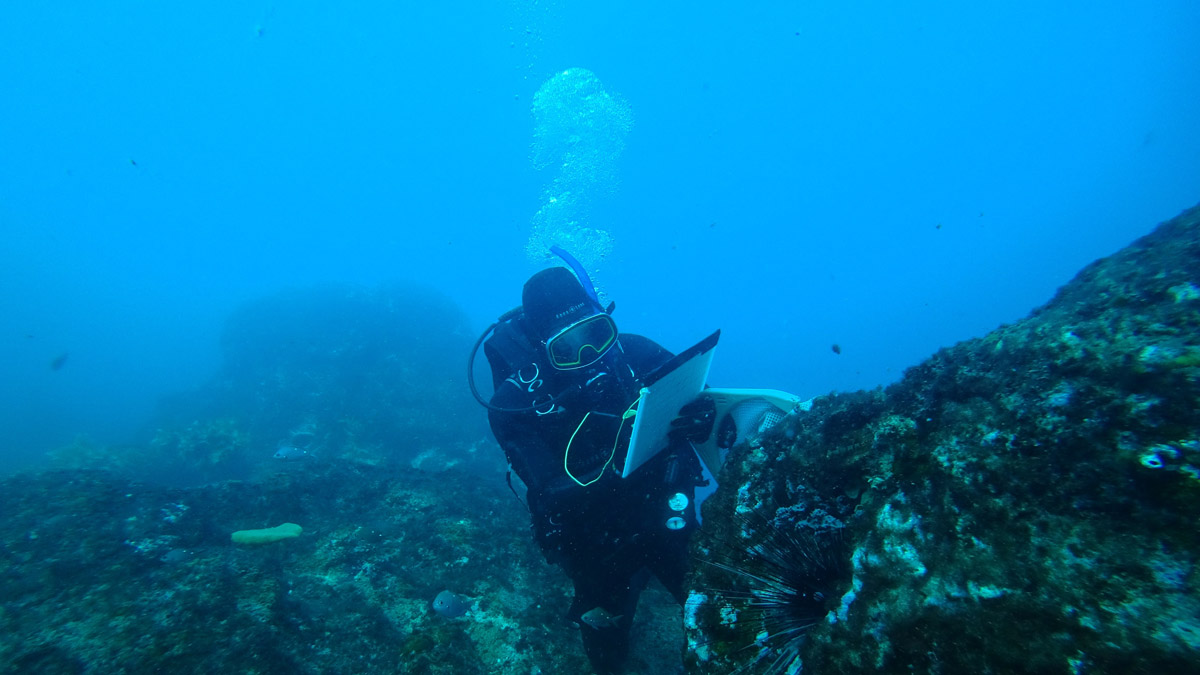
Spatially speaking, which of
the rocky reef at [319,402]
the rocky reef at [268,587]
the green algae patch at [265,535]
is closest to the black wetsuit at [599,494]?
the rocky reef at [268,587]

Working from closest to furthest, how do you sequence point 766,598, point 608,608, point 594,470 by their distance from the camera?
point 766,598 < point 594,470 < point 608,608

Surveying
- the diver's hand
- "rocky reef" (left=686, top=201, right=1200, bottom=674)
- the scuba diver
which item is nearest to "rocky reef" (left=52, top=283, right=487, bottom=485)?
the scuba diver

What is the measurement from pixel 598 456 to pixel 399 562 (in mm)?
2975

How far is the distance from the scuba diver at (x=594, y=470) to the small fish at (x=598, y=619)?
10 millimetres

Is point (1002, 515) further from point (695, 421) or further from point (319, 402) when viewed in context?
point (319, 402)

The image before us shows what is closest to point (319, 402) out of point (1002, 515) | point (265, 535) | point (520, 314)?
point (265, 535)

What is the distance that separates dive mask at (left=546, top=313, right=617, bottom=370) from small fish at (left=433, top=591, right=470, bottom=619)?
2.59m

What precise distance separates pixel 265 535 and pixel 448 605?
2551 millimetres

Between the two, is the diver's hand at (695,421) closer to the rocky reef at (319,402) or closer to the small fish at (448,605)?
the small fish at (448,605)

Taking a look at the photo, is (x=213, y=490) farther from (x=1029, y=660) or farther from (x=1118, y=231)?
(x=1118, y=231)

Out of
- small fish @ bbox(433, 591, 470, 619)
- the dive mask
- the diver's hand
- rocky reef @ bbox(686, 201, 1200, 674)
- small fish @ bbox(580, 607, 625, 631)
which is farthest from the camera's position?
the dive mask

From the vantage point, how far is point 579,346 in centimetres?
466

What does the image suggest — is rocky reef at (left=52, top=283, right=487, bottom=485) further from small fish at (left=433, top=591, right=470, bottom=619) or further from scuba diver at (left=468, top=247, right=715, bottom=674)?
scuba diver at (left=468, top=247, right=715, bottom=674)

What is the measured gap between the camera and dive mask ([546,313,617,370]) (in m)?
4.63
